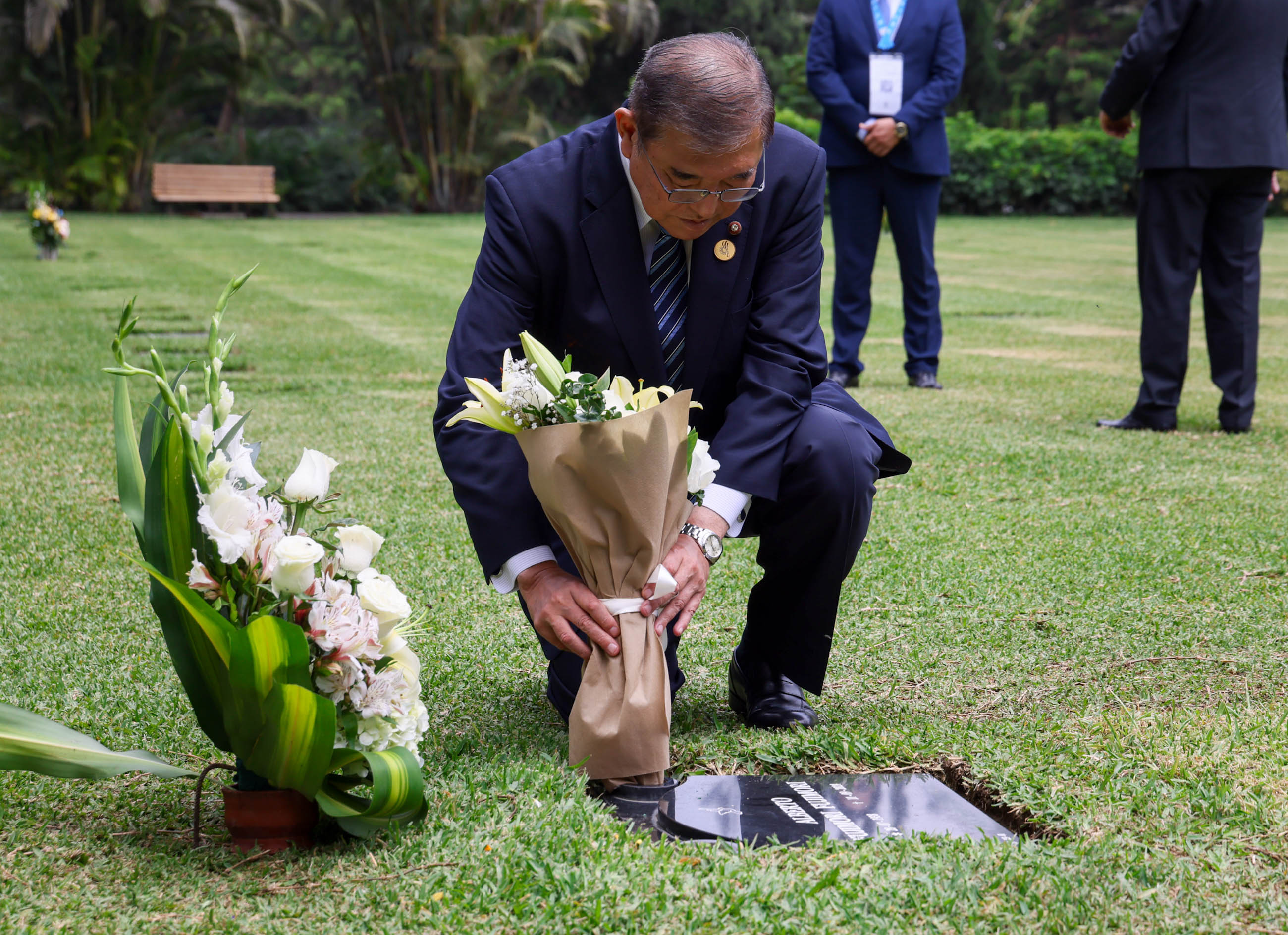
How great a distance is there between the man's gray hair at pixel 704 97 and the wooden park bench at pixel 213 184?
76.7 ft

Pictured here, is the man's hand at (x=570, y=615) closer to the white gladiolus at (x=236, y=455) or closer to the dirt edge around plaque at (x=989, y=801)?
the white gladiolus at (x=236, y=455)

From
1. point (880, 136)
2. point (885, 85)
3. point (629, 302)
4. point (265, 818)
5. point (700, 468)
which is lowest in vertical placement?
point (265, 818)

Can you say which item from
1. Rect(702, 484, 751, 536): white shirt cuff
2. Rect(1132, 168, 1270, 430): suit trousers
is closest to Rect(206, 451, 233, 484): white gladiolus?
Rect(702, 484, 751, 536): white shirt cuff

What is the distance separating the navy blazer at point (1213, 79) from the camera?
554 cm

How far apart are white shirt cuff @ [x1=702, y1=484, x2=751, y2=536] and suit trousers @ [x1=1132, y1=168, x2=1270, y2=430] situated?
3789mm

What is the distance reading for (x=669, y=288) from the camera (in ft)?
8.87

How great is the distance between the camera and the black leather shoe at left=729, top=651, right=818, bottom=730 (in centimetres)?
267

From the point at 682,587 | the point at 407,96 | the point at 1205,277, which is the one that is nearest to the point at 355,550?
the point at 682,587

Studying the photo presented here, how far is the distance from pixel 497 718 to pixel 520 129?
26.5 m

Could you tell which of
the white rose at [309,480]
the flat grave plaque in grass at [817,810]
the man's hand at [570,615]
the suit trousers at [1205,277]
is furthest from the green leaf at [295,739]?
the suit trousers at [1205,277]

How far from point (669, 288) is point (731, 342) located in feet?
0.56

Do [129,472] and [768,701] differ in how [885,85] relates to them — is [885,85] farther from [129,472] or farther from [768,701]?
[129,472]

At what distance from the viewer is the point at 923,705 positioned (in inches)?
110

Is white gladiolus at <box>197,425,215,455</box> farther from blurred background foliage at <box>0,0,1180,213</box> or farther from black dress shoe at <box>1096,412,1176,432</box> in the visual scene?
blurred background foliage at <box>0,0,1180,213</box>
